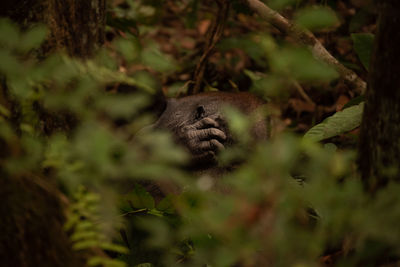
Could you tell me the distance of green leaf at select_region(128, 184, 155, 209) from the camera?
2357 millimetres

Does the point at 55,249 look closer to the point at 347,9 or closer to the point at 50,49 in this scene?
the point at 50,49

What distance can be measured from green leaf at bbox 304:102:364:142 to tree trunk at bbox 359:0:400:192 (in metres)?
0.92

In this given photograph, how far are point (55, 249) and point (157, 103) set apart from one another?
6.26 ft

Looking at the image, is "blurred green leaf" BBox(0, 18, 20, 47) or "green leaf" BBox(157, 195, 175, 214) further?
"green leaf" BBox(157, 195, 175, 214)

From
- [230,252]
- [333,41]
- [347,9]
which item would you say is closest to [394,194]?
[230,252]

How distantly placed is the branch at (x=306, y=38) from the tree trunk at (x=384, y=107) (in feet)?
4.31

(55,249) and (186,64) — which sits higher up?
(55,249)

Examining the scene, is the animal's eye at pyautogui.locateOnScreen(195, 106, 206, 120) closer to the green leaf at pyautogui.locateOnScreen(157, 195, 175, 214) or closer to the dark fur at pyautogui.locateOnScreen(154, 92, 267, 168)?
the dark fur at pyautogui.locateOnScreen(154, 92, 267, 168)

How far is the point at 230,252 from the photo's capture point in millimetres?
1259

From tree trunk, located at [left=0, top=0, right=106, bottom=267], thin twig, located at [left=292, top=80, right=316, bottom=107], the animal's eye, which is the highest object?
tree trunk, located at [left=0, top=0, right=106, bottom=267]

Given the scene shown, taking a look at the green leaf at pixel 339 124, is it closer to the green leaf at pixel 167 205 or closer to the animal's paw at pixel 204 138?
the animal's paw at pixel 204 138

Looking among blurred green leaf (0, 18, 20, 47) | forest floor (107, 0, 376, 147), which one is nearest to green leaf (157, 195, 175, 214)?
blurred green leaf (0, 18, 20, 47)

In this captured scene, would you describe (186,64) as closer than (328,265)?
No

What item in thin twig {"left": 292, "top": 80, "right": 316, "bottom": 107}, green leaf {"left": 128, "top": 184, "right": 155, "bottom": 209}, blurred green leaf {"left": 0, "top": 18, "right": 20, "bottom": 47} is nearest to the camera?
blurred green leaf {"left": 0, "top": 18, "right": 20, "bottom": 47}
